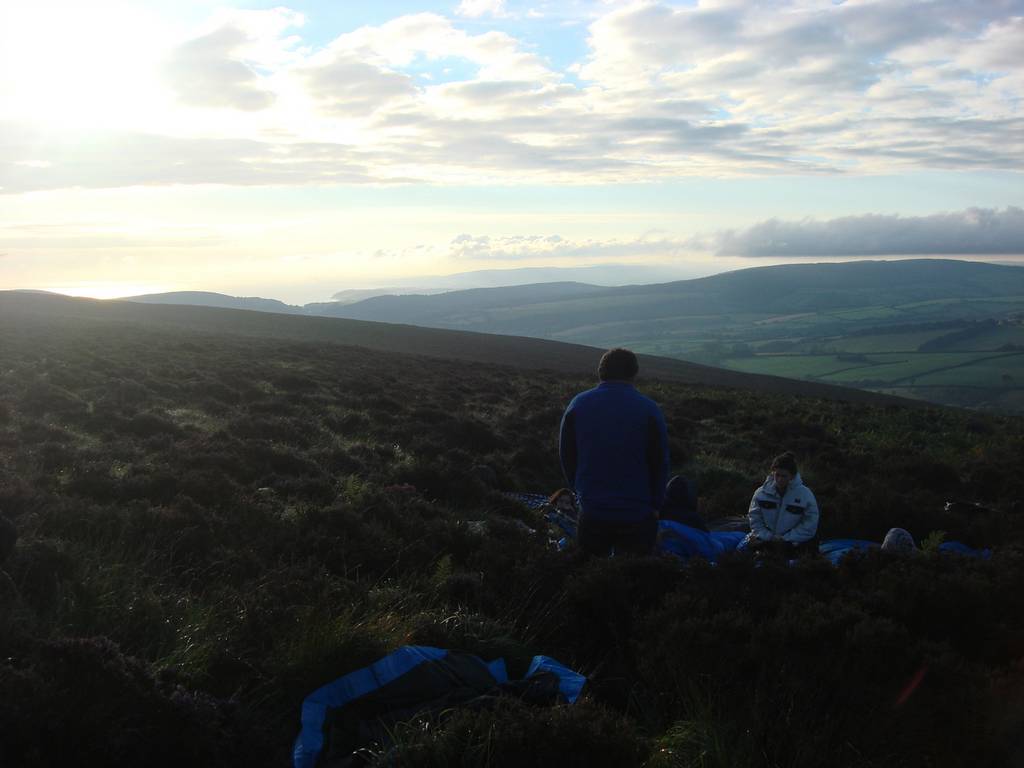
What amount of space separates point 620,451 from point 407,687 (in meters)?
2.64

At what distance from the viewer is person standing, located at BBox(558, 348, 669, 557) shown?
230 inches

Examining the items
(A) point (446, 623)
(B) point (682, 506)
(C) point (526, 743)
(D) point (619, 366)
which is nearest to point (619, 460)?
(D) point (619, 366)

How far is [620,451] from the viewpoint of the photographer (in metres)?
5.89

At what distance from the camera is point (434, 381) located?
2781 cm

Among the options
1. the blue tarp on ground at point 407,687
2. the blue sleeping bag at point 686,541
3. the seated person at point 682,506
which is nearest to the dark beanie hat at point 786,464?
the blue sleeping bag at point 686,541

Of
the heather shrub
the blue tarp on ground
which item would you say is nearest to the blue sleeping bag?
the blue tarp on ground

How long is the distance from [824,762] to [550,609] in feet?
6.97

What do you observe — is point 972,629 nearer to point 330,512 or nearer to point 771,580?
point 771,580

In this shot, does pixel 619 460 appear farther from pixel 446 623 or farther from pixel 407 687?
pixel 407 687

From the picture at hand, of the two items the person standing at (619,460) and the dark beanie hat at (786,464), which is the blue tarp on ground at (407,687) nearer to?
the person standing at (619,460)

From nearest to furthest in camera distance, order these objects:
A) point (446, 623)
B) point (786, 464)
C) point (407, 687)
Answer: point (407, 687)
point (446, 623)
point (786, 464)

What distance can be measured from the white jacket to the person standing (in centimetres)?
245

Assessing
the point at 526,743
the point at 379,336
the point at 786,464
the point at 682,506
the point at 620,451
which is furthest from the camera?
the point at 379,336

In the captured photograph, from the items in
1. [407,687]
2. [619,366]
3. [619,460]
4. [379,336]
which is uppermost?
[619,366]
